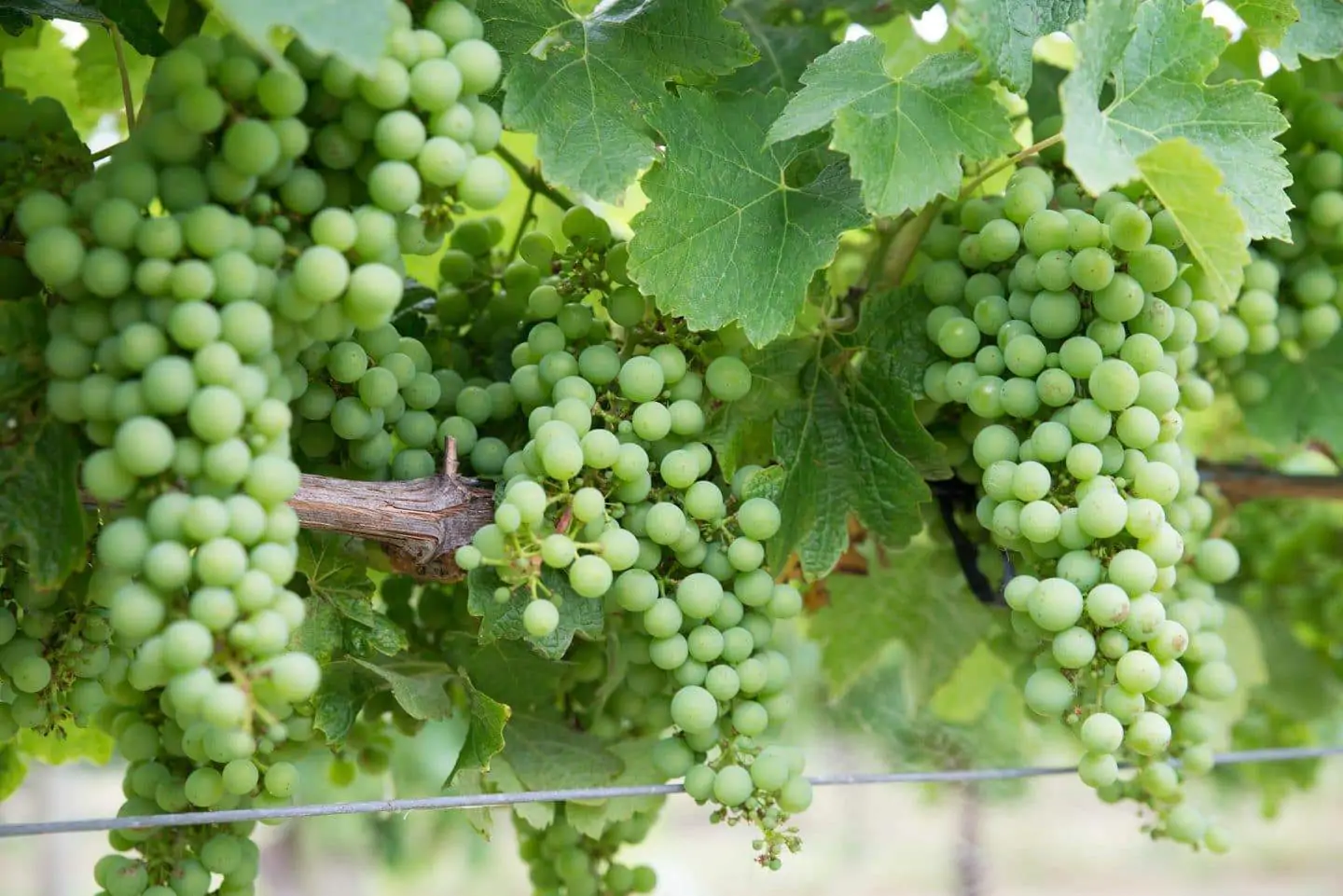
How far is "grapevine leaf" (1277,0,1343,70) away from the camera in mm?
969

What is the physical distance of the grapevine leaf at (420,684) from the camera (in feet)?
2.94

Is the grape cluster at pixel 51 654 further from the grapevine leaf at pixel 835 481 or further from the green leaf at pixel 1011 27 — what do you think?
the green leaf at pixel 1011 27

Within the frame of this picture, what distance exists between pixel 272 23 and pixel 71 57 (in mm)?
867

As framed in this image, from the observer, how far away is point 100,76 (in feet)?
3.86

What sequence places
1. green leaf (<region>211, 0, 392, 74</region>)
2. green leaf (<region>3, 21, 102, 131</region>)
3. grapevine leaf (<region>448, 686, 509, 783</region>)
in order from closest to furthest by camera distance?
green leaf (<region>211, 0, 392, 74</region>) → grapevine leaf (<region>448, 686, 509, 783</region>) → green leaf (<region>3, 21, 102, 131</region>)

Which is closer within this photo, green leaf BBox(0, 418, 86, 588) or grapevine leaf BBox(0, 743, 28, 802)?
green leaf BBox(0, 418, 86, 588)

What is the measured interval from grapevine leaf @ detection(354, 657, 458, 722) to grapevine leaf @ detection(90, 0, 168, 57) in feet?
1.55

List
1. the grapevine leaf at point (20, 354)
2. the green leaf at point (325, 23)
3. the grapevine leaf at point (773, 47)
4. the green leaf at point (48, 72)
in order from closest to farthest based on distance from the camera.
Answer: the green leaf at point (325, 23), the grapevine leaf at point (20, 354), the grapevine leaf at point (773, 47), the green leaf at point (48, 72)

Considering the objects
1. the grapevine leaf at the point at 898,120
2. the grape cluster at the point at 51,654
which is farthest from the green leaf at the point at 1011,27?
the grape cluster at the point at 51,654

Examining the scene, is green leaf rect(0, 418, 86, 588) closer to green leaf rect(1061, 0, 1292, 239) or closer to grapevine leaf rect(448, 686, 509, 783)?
grapevine leaf rect(448, 686, 509, 783)

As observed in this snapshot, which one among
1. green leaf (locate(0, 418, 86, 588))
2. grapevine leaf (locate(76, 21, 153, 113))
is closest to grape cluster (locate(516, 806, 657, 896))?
green leaf (locate(0, 418, 86, 588))

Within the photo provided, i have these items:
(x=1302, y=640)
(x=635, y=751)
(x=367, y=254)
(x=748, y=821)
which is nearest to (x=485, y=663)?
(x=635, y=751)

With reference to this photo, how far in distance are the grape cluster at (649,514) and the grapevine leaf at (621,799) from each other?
0.11m

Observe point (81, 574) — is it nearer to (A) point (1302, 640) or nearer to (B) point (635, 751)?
(B) point (635, 751)
